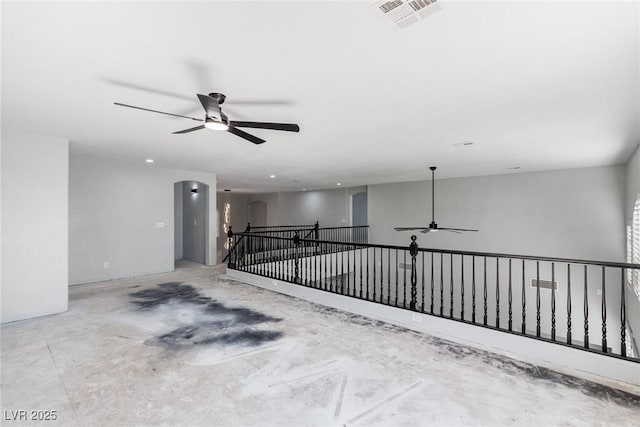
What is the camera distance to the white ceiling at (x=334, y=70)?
1655 millimetres

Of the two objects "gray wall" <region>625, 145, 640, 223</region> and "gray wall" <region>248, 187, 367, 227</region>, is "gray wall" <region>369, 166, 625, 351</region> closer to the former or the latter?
"gray wall" <region>625, 145, 640, 223</region>

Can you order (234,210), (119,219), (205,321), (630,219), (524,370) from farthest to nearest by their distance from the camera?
(234,210), (119,219), (630,219), (205,321), (524,370)

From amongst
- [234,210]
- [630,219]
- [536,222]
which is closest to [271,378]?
[630,219]

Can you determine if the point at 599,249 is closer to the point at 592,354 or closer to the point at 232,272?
the point at 592,354

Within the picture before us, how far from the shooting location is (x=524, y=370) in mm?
2748

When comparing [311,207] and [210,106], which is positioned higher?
[210,106]

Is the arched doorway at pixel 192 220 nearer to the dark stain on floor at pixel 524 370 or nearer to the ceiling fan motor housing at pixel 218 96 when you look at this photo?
the ceiling fan motor housing at pixel 218 96

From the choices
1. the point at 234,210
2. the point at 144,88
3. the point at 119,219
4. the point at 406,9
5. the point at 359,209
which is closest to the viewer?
the point at 406,9

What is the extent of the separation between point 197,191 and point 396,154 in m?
6.09

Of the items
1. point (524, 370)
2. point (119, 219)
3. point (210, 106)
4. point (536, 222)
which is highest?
point (210, 106)

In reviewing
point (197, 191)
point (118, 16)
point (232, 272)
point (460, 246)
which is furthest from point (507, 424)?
point (197, 191)

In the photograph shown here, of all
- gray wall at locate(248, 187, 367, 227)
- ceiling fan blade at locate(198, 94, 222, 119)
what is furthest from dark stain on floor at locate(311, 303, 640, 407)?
gray wall at locate(248, 187, 367, 227)

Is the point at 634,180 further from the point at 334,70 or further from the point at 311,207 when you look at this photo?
the point at 311,207

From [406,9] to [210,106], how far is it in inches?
60.7
